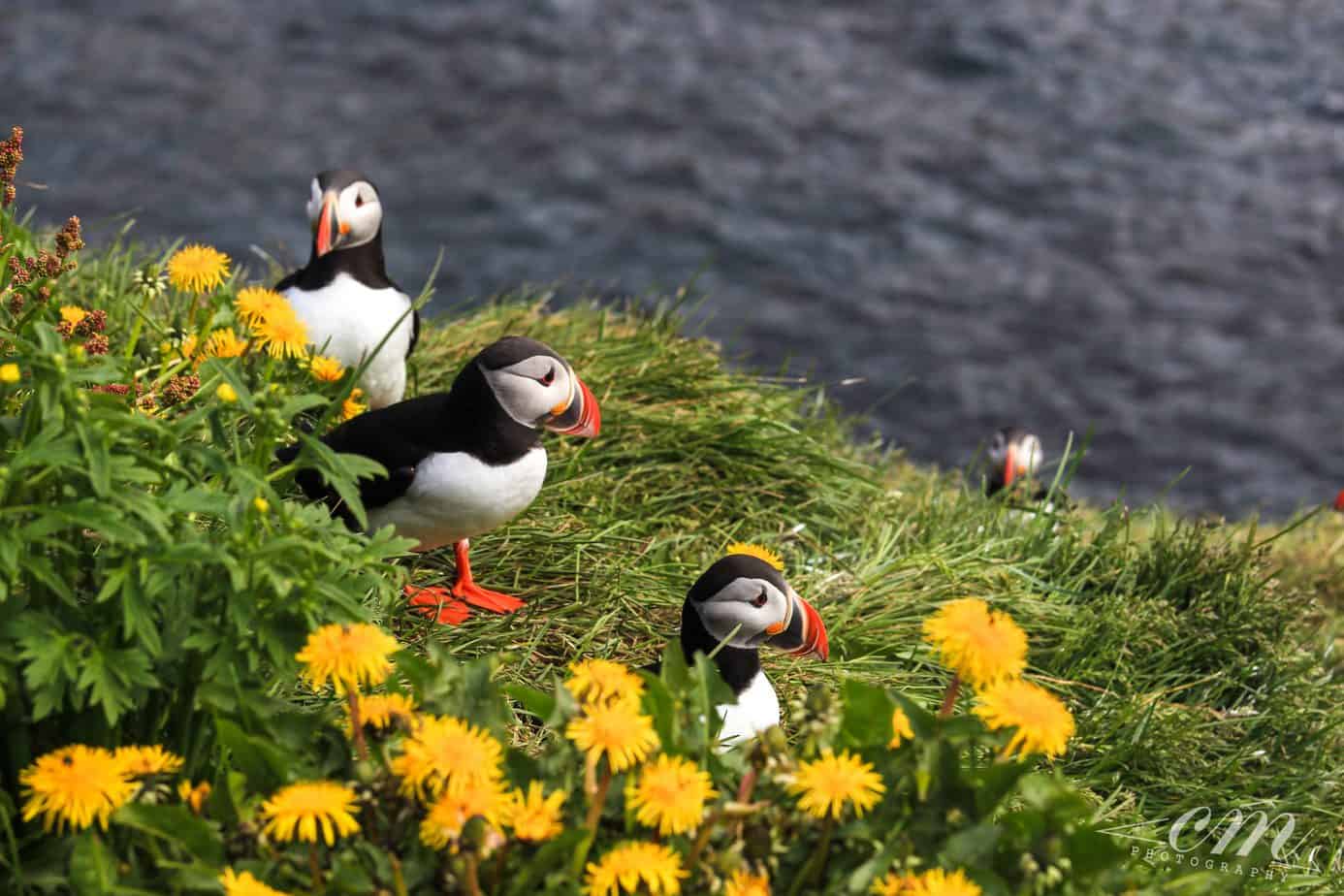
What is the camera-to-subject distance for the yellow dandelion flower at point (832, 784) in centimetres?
225

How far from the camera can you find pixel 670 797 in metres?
2.20

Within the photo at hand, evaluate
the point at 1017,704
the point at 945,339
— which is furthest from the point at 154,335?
the point at 945,339

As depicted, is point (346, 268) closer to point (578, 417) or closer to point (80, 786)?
point (578, 417)

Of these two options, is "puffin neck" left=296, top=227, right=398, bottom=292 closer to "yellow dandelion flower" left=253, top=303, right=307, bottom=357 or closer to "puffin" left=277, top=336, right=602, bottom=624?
"puffin" left=277, top=336, right=602, bottom=624

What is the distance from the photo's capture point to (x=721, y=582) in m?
3.22

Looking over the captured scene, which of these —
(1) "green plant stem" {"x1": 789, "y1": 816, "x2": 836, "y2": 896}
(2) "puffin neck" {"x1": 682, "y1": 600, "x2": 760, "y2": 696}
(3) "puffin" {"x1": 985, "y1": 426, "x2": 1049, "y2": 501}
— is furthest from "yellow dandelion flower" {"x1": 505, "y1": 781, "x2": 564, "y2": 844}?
(3) "puffin" {"x1": 985, "y1": 426, "x2": 1049, "y2": 501}

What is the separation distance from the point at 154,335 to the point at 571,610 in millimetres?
1745

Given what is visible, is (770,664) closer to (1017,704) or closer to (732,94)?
(1017,704)

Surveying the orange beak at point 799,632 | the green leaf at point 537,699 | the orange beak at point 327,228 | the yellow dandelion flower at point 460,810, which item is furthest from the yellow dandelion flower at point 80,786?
the orange beak at point 327,228

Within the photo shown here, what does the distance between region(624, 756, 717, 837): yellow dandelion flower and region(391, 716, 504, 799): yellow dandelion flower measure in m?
Answer: 0.21

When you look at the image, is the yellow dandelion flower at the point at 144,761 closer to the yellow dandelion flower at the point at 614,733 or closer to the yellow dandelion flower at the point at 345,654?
the yellow dandelion flower at the point at 345,654

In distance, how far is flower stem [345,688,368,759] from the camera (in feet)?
7.64

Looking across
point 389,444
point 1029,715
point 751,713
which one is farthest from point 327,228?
point 1029,715

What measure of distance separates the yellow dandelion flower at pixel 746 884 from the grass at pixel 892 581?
1422 mm
